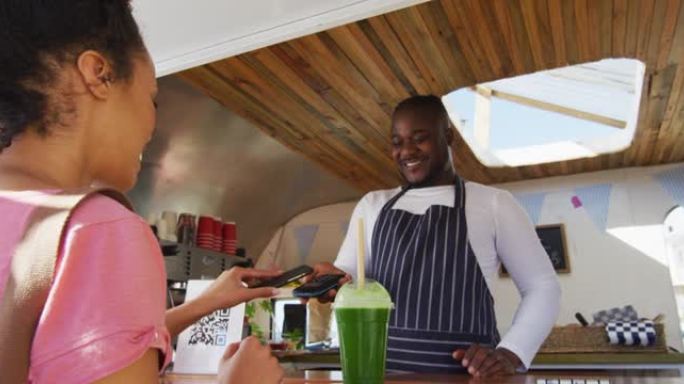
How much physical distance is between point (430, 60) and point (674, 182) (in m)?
2.44

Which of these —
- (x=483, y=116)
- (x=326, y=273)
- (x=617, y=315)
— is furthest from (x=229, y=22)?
(x=617, y=315)

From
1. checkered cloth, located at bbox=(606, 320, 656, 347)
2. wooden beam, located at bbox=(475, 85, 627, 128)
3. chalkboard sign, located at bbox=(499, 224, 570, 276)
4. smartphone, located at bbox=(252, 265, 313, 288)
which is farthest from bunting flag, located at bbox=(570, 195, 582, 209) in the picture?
smartphone, located at bbox=(252, 265, 313, 288)

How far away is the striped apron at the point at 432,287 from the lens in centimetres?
122

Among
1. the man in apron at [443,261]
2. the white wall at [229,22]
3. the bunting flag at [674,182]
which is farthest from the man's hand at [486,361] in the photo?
the bunting flag at [674,182]

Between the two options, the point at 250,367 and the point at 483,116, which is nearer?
the point at 250,367

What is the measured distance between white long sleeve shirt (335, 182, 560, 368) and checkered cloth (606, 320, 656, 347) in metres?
1.83

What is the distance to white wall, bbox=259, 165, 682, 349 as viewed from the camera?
12.4ft

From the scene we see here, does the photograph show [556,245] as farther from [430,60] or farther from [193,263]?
[193,263]

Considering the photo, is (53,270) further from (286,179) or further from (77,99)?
(286,179)

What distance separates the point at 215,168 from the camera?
3.37 m

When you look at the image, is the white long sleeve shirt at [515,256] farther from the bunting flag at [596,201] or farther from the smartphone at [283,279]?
the bunting flag at [596,201]

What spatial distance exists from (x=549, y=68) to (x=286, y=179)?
2.08 metres

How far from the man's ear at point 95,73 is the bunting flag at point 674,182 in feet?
13.9

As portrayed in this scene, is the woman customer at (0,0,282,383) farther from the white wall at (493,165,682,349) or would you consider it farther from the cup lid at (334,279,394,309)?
the white wall at (493,165,682,349)
